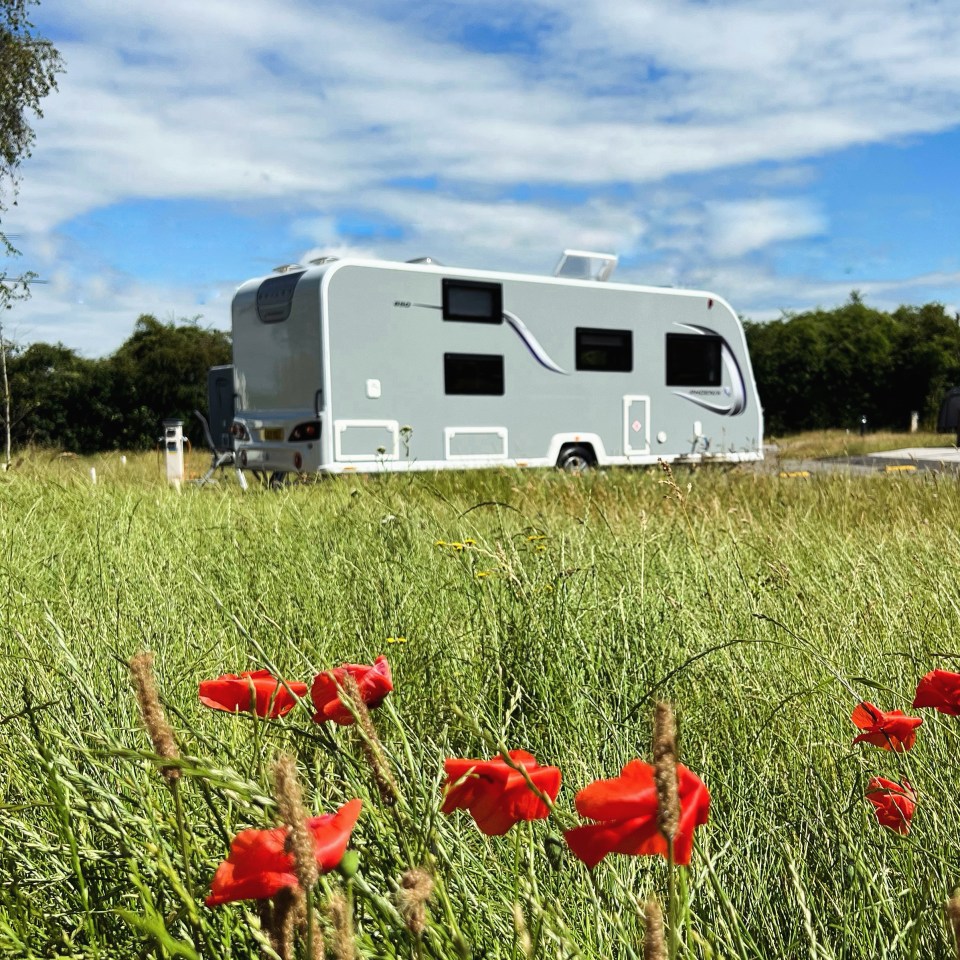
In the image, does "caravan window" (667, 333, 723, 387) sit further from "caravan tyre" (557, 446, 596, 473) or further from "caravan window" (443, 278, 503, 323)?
"caravan window" (443, 278, 503, 323)

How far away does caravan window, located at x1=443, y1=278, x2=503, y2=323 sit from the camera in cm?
1044

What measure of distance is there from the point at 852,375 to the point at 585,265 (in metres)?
18.5

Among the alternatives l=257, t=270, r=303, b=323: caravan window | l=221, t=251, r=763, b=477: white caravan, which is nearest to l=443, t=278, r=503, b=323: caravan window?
l=221, t=251, r=763, b=477: white caravan

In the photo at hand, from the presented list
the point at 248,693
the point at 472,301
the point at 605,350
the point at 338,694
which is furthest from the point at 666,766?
the point at 605,350

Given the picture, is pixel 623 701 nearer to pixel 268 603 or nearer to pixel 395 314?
pixel 268 603

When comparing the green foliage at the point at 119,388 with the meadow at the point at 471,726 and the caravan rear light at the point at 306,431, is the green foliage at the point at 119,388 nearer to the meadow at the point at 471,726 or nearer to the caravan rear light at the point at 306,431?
the caravan rear light at the point at 306,431

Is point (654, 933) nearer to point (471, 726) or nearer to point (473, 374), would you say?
point (471, 726)

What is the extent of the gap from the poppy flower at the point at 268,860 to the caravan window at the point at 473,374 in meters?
9.69

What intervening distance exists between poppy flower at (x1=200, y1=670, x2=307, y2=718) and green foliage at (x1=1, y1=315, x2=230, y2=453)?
22.7 m

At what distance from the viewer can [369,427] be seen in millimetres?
9711

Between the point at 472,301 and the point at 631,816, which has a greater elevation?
the point at 472,301

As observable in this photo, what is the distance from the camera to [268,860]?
2.07 ft

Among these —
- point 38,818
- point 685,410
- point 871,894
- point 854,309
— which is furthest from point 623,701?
point 854,309

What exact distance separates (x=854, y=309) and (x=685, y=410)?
2030cm
